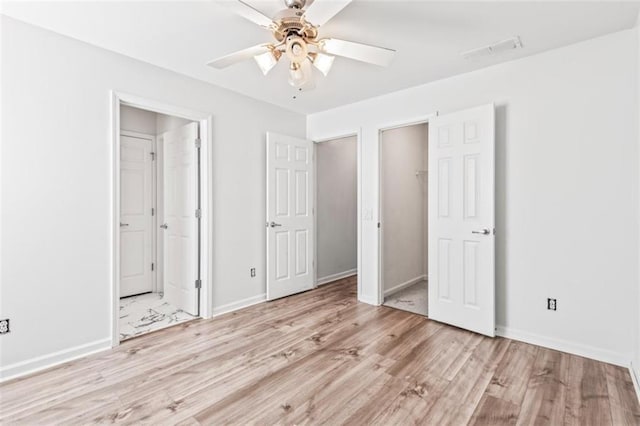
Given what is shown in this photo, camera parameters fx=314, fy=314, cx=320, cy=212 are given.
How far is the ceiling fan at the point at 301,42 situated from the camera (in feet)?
5.73

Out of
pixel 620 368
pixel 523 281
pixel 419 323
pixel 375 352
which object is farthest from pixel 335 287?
pixel 620 368

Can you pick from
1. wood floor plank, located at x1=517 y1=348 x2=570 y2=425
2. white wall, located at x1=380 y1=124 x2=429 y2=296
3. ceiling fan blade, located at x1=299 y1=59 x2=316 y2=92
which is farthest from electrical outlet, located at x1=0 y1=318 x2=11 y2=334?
white wall, located at x1=380 y1=124 x2=429 y2=296

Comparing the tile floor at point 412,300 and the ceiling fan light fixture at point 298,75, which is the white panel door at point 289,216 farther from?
the ceiling fan light fixture at point 298,75

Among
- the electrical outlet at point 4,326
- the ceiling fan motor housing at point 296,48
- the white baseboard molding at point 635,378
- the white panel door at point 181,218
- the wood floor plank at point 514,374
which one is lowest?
the wood floor plank at point 514,374

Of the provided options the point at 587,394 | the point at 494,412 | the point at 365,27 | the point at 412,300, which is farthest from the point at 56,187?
the point at 587,394

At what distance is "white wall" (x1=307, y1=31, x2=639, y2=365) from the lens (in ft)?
7.77

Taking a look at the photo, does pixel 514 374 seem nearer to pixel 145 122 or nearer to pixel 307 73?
pixel 307 73

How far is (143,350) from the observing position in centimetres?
264

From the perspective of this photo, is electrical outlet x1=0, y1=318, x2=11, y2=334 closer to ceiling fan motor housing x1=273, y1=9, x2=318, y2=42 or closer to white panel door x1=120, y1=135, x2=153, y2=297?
white panel door x1=120, y1=135, x2=153, y2=297

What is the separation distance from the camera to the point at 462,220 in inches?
120

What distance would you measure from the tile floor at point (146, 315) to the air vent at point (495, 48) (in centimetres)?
373

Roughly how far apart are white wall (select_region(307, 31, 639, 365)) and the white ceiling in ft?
0.76

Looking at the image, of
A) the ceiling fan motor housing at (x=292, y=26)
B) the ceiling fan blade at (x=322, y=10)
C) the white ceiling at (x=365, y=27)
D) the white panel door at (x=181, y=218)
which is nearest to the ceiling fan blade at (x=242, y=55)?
the ceiling fan motor housing at (x=292, y=26)

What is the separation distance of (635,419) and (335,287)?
3.24 m
